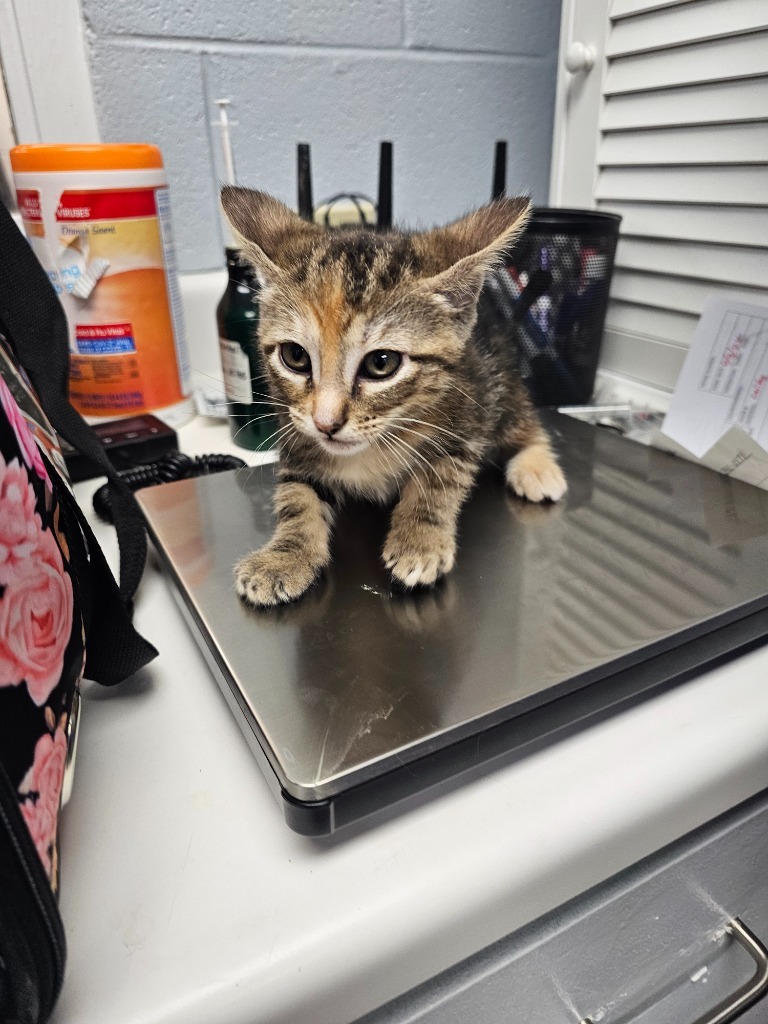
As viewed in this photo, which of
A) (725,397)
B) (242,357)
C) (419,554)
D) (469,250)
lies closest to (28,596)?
(419,554)

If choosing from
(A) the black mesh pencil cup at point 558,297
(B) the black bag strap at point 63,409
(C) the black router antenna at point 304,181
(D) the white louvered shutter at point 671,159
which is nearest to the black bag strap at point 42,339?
(B) the black bag strap at point 63,409

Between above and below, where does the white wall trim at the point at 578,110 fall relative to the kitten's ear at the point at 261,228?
above

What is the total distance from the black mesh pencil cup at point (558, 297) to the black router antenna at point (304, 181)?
25 centimetres

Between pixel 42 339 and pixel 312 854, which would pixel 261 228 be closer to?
pixel 42 339

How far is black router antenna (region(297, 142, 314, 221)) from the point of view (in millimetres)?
826

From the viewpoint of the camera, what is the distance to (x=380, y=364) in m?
0.54

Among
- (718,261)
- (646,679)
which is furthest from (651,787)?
(718,261)

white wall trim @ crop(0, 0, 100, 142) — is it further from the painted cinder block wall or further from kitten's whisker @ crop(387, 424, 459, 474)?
kitten's whisker @ crop(387, 424, 459, 474)

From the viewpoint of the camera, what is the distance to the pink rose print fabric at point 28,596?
27 centimetres

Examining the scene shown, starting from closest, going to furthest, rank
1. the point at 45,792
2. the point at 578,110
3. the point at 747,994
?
the point at 45,792
the point at 747,994
the point at 578,110

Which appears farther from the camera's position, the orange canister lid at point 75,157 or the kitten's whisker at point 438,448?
the orange canister lid at point 75,157

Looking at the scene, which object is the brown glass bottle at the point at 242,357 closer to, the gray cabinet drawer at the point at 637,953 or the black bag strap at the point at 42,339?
the black bag strap at the point at 42,339

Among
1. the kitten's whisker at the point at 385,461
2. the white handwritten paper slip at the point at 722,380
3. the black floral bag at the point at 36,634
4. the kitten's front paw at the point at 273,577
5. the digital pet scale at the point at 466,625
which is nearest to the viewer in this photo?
the black floral bag at the point at 36,634

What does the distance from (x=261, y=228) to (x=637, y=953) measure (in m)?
0.62
